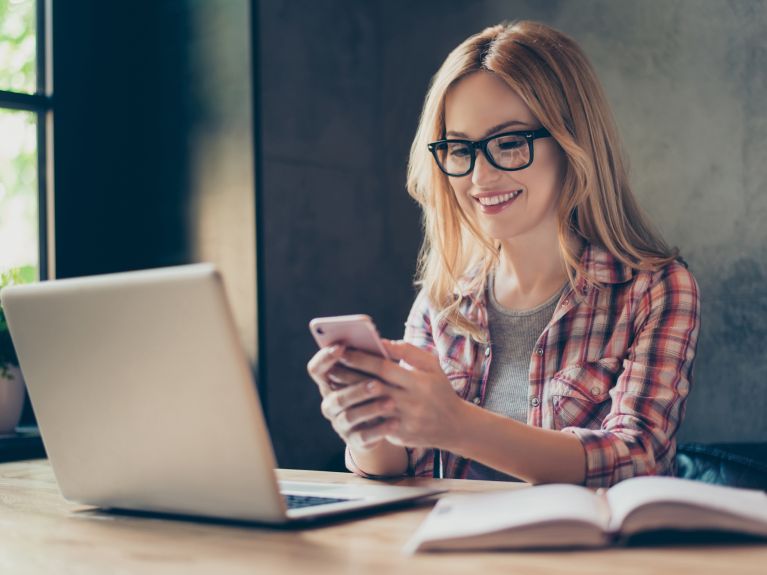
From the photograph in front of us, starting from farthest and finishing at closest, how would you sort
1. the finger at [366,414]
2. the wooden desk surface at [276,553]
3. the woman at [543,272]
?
the woman at [543,272], the finger at [366,414], the wooden desk surface at [276,553]

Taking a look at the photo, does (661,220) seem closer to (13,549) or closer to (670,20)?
(670,20)

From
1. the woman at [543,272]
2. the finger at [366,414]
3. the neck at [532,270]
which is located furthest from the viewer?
the neck at [532,270]

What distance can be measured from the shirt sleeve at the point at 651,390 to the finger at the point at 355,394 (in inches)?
15.2

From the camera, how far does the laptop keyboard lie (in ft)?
3.57

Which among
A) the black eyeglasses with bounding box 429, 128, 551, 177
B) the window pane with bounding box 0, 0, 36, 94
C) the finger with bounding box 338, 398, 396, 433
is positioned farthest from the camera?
the window pane with bounding box 0, 0, 36, 94

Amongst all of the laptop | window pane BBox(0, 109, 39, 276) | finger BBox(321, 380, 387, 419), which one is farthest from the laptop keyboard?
window pane BBox(0, 109, 39, 276)

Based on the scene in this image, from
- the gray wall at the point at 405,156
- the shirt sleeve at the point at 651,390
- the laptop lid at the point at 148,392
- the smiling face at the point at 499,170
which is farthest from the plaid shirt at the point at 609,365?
the gray wall at the point at 405,156

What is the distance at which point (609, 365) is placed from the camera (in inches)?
63.1

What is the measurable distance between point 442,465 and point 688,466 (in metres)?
0.58

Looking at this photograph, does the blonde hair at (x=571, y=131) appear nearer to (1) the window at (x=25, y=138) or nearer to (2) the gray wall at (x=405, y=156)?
(2) the gray wall at (x=405, y=156)

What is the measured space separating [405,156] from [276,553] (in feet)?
7.76

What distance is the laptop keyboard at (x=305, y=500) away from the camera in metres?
1.09

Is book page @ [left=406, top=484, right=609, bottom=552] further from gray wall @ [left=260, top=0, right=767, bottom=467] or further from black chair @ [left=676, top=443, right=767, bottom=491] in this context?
gray wall @ [left=260, top=0, right=767, bottom=467]

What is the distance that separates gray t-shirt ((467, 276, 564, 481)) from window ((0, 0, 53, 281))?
64.1 inches
